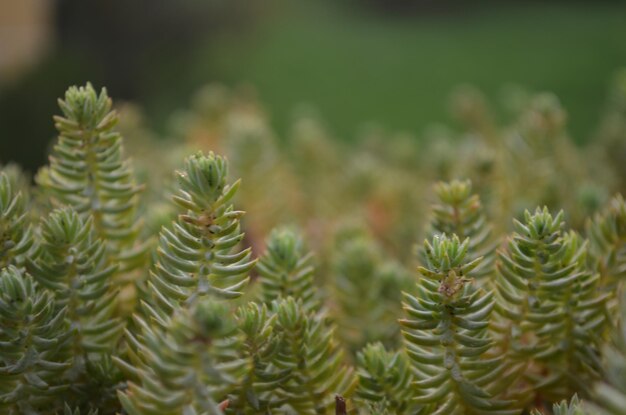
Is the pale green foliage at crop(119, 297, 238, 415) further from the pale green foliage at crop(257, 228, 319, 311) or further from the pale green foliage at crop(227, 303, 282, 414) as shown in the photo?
→ the pale green foliage at crop(257, 228, 319, 311)

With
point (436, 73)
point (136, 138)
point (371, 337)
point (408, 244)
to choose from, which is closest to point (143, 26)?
point (436, 73)

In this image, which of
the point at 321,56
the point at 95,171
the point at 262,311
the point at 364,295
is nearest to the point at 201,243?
the point at 262,311

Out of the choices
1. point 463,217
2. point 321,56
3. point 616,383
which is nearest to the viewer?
point 616,383

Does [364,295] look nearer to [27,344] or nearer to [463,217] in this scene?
[463,217]

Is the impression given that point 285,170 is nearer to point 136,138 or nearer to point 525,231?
point 136,138

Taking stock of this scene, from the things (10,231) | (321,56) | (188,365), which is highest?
(321,56)
